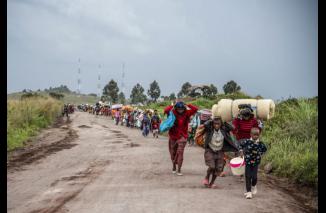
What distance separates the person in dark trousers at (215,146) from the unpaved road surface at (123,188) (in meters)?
0.47

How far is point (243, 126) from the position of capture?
11.3 metres

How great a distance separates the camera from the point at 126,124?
41.8 metres

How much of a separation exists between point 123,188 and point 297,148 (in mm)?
6598

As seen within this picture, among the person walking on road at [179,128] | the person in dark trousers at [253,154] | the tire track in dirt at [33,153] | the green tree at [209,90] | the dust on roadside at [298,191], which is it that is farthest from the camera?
the green tree at [209,90]

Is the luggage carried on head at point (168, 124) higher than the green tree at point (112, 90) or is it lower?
lower

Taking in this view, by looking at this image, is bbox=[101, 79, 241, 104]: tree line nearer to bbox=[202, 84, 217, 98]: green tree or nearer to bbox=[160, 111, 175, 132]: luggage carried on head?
bbox=[202, 84, 217, 98]: green tree

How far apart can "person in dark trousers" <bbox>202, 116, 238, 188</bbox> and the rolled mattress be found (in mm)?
1391

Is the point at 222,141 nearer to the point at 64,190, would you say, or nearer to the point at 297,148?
the point at 64,190

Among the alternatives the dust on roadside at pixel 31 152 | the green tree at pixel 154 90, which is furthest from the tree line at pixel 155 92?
the dust on roadside at pixel 31 152

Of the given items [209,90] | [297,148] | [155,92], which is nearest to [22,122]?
[297,148]

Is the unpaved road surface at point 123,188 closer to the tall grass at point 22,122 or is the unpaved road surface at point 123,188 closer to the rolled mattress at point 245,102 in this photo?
the rolled mattress at point 245,102

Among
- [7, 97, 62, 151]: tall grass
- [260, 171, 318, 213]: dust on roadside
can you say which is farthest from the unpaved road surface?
[7, 97, 62, 151]: tall grass

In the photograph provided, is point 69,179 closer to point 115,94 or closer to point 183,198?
point 183,198

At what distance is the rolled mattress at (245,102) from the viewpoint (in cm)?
1178
